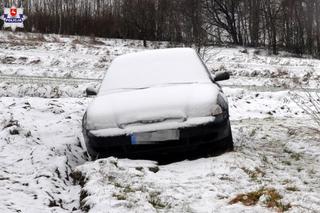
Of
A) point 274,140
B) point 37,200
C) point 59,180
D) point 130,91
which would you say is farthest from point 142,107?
point 274,140

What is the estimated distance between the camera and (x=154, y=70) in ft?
23.2

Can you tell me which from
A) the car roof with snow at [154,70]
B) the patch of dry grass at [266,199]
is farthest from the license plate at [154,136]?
the patch of dry grass at [266,199]

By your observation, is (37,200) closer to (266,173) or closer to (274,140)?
(266,173)

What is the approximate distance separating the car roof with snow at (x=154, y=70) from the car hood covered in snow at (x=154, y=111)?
592 mm

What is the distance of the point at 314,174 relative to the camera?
5441 millimetres

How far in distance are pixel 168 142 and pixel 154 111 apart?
0.40 m

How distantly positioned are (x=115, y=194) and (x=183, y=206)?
26.5 inches

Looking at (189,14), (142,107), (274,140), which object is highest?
(189,14)

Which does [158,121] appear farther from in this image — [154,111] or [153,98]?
[153,98]

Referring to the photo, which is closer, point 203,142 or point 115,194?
point 115,194

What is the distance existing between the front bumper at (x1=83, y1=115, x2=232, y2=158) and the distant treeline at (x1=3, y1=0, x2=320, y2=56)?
84.4 feet

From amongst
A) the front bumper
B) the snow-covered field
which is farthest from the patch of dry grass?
the front bumper

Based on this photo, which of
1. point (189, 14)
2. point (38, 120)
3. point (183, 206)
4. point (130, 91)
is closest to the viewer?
point (183, 206)

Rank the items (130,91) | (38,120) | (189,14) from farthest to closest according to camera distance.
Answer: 1. (189,14)
2. (38,120)
3. (130,91)
